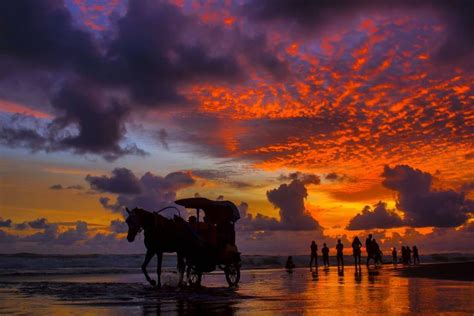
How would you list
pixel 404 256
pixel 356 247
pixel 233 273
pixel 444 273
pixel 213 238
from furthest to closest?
pixel 404 256, pixel 356 247, pixel 444 273, pixel 233 273, pixel 213 238

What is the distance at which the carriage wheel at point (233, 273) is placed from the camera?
21.6 meters

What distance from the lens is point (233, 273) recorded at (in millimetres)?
21969

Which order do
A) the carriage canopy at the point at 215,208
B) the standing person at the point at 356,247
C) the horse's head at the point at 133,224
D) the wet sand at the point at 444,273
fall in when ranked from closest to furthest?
the horse's head at the point at 133,224
the carriage canopy at the point at 215,208
the wet sand at the point at 444,273
the standing person at the point at 356,247

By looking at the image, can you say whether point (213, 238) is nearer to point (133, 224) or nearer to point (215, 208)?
point (215, 208)

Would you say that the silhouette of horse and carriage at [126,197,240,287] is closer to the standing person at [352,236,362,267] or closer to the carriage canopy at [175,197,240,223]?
the carriage canopy at [175,197,240,223]

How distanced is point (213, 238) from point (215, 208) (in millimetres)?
1654

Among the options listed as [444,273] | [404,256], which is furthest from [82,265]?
[444,273]

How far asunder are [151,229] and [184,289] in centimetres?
258

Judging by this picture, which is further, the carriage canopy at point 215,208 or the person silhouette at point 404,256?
the person silhouette at point 404,256

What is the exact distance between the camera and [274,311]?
458 inches

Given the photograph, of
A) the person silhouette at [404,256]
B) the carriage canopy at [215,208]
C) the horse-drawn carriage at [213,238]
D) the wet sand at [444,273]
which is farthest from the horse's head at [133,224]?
the person silhouette at [404,256]

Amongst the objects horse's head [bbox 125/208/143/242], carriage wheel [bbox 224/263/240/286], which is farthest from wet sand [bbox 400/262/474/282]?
horse's head [bbox 125/208/143/242]

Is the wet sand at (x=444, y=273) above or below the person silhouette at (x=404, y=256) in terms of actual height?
below

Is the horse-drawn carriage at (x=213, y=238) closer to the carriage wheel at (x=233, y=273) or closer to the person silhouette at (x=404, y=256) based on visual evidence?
the carriage wheel at (x=233, y=273)
